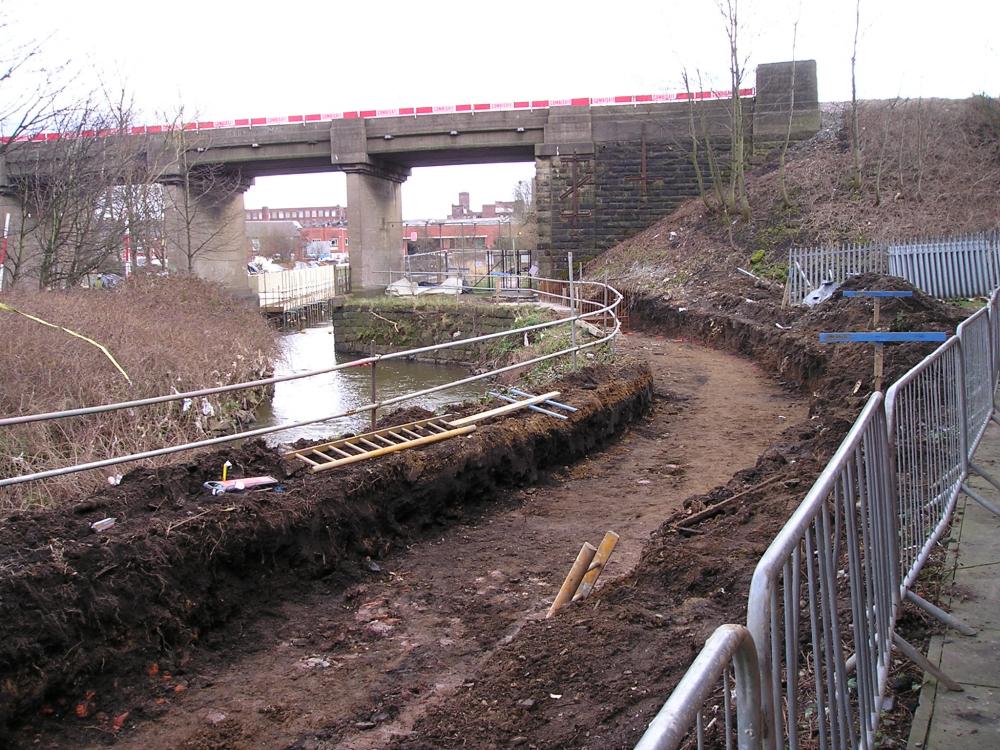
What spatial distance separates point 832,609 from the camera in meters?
2.65

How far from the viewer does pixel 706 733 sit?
10.7ft

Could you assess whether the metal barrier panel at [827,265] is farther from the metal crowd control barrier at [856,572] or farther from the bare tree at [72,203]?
the bare tree at [72,203]

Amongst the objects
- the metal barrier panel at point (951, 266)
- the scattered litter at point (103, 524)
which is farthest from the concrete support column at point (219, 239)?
the scattered litter at point (103, 524)

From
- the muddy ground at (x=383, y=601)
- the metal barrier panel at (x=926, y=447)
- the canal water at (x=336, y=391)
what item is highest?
the metal barrier panel at (x=926, y=447)

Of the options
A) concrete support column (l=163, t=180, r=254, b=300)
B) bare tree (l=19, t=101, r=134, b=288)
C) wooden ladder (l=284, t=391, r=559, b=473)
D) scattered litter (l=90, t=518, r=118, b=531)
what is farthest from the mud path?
concrete support column (l=163, t=180, r=254, b=300)

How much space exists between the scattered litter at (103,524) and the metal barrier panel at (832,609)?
15.0 feet

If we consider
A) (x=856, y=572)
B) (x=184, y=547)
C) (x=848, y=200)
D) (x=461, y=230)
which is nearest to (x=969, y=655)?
(x=856, y=572)

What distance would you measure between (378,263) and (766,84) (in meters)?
16.7

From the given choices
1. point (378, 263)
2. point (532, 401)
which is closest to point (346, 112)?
point (378, 263)

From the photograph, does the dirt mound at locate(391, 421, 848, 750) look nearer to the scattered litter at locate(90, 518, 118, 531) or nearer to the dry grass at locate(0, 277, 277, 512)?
the scattered litter at locate(90, 518, 118, 531)

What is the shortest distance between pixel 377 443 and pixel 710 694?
703cm

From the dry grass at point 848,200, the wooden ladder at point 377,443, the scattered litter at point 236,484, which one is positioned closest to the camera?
the scattered litter at point 236,484

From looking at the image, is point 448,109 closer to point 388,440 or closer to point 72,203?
point 72,203

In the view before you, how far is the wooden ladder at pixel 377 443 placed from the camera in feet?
26.4
